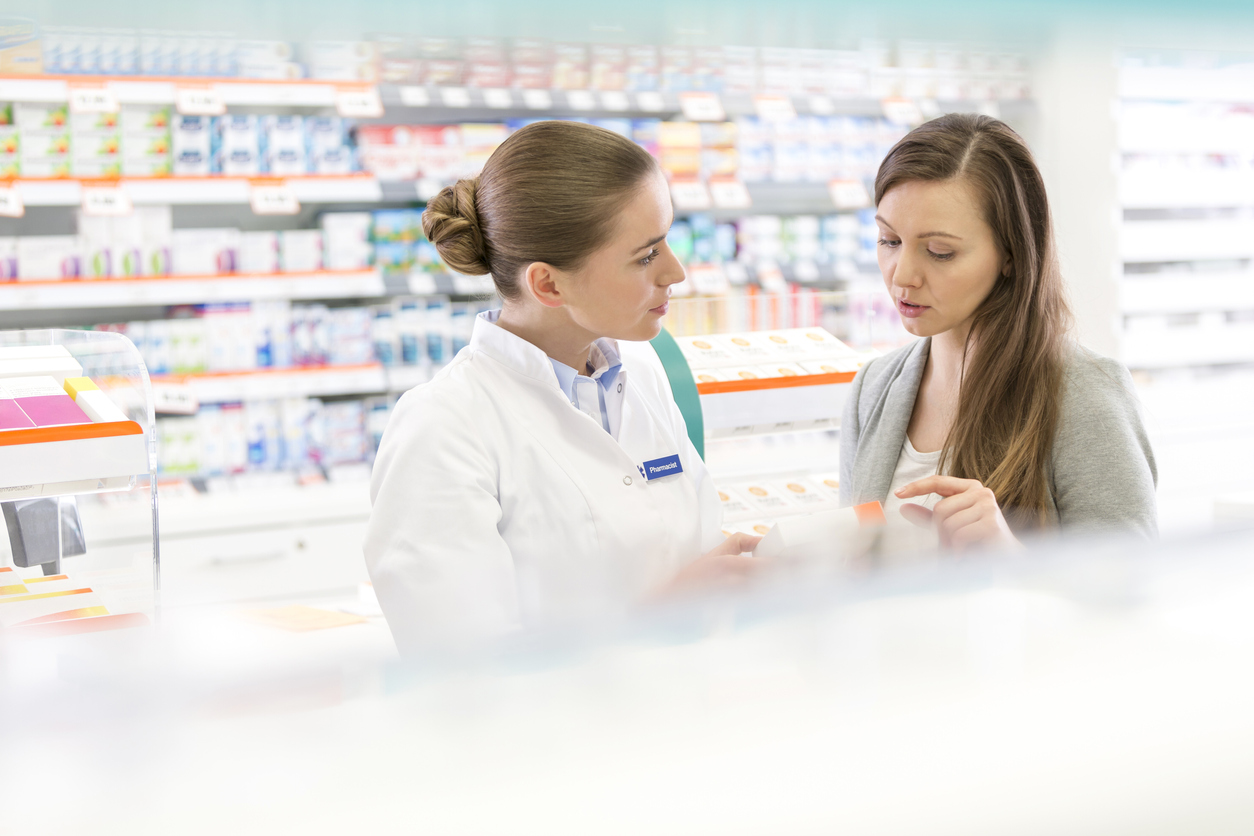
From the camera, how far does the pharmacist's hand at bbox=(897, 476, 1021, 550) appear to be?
843 millimetres

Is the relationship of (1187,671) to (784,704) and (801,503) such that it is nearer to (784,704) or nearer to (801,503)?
(784,704)

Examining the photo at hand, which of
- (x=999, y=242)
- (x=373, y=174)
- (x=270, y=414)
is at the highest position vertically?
(x=373, y=174)

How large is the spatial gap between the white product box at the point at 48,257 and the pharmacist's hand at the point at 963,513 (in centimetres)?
359

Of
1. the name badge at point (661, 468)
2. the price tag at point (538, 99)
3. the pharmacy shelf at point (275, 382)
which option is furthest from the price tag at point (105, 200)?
the name badge at point (661, 468)

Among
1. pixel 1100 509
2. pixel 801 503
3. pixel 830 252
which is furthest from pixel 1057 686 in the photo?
pixel 830 252

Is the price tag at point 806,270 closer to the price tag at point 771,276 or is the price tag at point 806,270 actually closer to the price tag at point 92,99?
the price tag at point 771,276

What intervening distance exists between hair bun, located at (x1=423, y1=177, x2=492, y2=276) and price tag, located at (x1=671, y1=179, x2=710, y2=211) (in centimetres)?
284

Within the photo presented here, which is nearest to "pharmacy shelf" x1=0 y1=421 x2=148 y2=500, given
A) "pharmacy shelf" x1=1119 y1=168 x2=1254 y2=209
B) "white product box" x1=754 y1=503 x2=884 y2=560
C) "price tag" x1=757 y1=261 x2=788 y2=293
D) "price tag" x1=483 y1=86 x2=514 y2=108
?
"white product box" x1=754 y1=503 x2=884 y2=560

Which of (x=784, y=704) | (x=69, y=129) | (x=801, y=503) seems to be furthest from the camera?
(x=69, y=129)

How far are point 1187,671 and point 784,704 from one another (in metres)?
0.15

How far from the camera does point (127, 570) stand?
5.08ft

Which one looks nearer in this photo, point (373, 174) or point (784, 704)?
point (784, 704)

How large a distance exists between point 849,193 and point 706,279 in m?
0.80

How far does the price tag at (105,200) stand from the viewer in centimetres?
360
